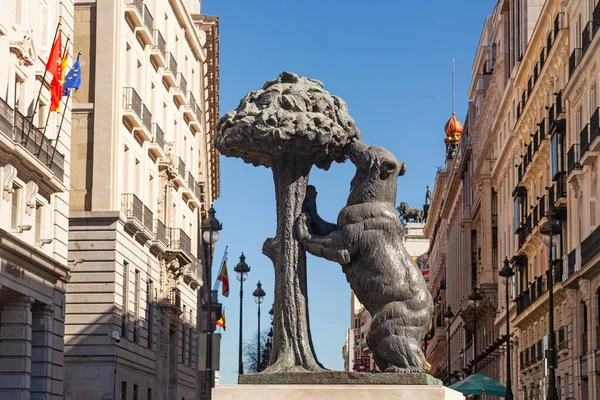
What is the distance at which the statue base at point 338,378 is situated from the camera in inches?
462

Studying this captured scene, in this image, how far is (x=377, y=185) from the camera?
12539 millimetres

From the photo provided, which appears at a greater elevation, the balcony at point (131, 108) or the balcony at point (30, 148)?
the balcony at point (131, 108)

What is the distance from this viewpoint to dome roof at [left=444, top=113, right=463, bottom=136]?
449 ft

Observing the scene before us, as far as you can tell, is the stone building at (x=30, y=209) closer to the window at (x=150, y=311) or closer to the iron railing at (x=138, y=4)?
the iron railing at (x=138, y=4)

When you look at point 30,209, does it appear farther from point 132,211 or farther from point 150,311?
point 150,311

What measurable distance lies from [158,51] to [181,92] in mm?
6715

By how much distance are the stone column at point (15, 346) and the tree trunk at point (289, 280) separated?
22.9m

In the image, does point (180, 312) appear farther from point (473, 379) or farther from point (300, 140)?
point (300, 140)

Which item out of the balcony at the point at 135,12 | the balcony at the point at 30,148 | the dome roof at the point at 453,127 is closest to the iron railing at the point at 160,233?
the balcony at the point at 135,12

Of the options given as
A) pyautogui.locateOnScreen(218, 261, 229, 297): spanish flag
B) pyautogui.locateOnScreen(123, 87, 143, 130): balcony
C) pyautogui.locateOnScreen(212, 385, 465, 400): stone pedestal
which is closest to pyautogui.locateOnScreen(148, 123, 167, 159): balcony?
pyautogui.locateOnScreen(123, 87, 143, 130): balcony

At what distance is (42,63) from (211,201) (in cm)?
5172

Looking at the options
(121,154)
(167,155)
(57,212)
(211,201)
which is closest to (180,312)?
(167,155)

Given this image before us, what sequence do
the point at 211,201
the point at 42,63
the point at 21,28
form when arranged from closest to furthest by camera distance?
the point at 21,28 < the point at 42,63 < the point at 211,201

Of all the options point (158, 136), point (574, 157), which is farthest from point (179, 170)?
point (574, 157)
